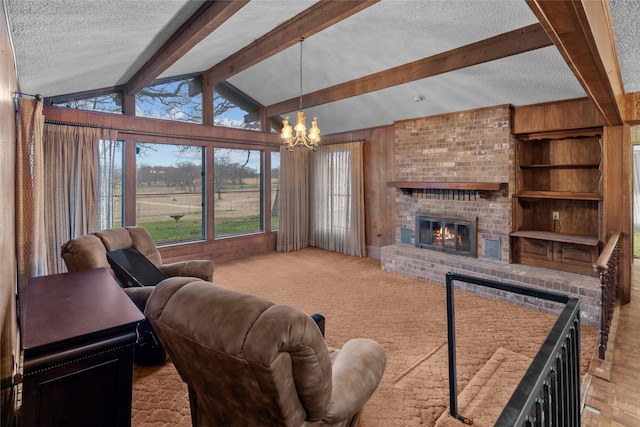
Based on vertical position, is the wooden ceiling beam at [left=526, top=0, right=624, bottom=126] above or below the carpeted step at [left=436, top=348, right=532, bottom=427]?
above

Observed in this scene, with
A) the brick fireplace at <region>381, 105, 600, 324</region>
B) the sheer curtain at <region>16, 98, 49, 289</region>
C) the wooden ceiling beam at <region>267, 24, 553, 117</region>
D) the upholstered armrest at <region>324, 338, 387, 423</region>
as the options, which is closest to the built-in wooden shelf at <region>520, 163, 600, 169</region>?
the brick fireplace at <region>381, 105, 600, 324</region>

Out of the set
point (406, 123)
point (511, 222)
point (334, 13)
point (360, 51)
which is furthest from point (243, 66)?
point (511, 222)

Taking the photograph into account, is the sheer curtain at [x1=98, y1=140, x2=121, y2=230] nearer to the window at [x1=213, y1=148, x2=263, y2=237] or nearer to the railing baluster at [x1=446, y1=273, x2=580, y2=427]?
the window at [x1=213, y1=148, x2=263, y2=237]

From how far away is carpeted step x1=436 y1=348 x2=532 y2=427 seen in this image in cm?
211

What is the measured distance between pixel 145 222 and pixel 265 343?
17.8 feet

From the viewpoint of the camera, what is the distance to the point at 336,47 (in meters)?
4.39

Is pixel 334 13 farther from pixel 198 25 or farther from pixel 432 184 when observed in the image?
pixel 432 184

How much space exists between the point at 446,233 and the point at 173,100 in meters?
4.93

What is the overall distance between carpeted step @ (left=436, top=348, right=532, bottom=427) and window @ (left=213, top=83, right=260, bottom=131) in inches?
220

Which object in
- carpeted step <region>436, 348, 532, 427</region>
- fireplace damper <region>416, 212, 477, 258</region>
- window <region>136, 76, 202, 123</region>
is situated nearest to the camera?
carpeted step <region>436, 348, 532, 427</region>

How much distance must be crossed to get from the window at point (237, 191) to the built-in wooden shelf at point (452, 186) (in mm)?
2797

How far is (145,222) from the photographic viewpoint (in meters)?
5.75

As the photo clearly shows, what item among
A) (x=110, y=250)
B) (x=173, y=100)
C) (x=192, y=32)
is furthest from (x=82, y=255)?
(x=173, y=100)

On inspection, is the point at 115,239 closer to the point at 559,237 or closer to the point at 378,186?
the point at 378,186
